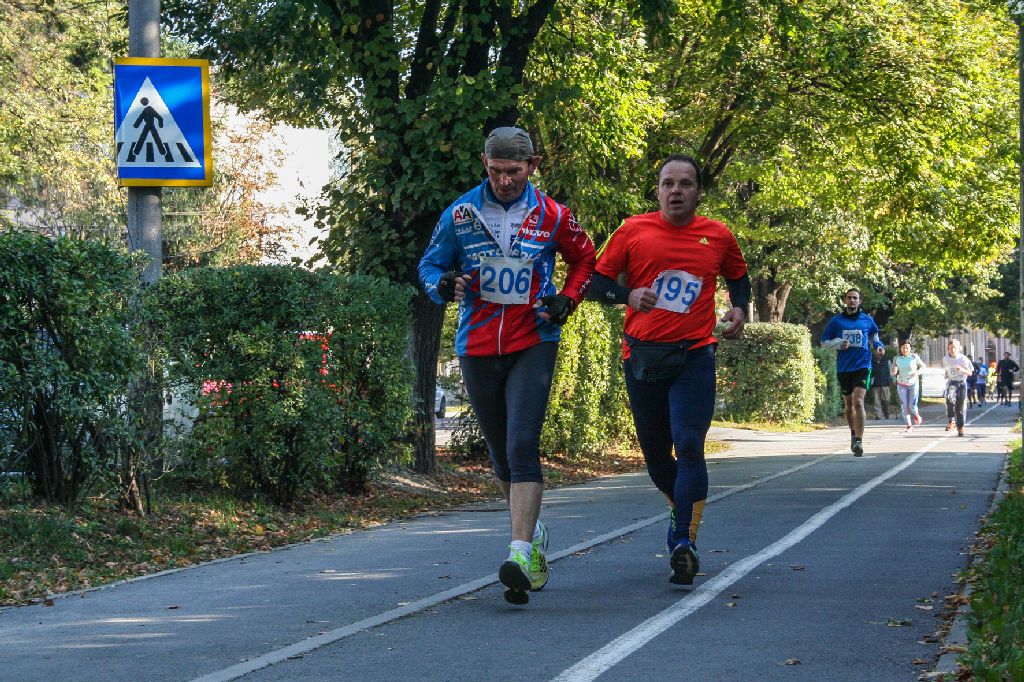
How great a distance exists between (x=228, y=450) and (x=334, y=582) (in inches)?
119

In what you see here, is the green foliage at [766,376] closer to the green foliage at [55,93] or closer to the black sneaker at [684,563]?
the green foliage at [55,93]

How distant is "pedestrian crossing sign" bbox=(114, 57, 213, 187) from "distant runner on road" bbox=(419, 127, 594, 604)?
3.56m

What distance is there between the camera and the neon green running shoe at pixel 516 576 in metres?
6.35

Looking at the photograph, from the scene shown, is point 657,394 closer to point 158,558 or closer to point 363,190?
point 158,558

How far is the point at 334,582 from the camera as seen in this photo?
745 centimetres

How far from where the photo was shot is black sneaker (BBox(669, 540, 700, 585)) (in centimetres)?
689

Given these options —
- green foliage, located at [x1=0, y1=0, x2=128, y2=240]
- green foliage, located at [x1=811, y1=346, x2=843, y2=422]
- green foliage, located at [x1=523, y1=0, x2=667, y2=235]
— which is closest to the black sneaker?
green foliage, located at [x1=523, y1=0, x2=667, y2=235]

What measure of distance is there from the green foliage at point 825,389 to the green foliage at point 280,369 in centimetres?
2491

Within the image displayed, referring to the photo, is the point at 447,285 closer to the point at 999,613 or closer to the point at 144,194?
the point at 999,613

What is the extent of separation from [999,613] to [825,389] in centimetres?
3206

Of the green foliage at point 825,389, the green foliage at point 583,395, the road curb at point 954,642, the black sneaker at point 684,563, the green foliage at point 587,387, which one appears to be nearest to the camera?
the road curb at point 954,642

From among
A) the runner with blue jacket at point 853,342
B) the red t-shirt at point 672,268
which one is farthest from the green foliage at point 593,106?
the red t-shirt at point 672,268

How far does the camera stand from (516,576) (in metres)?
6.35

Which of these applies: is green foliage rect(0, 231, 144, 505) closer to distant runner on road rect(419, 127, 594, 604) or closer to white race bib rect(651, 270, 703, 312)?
distant runner on road rect(419, 127, 594, 604)
